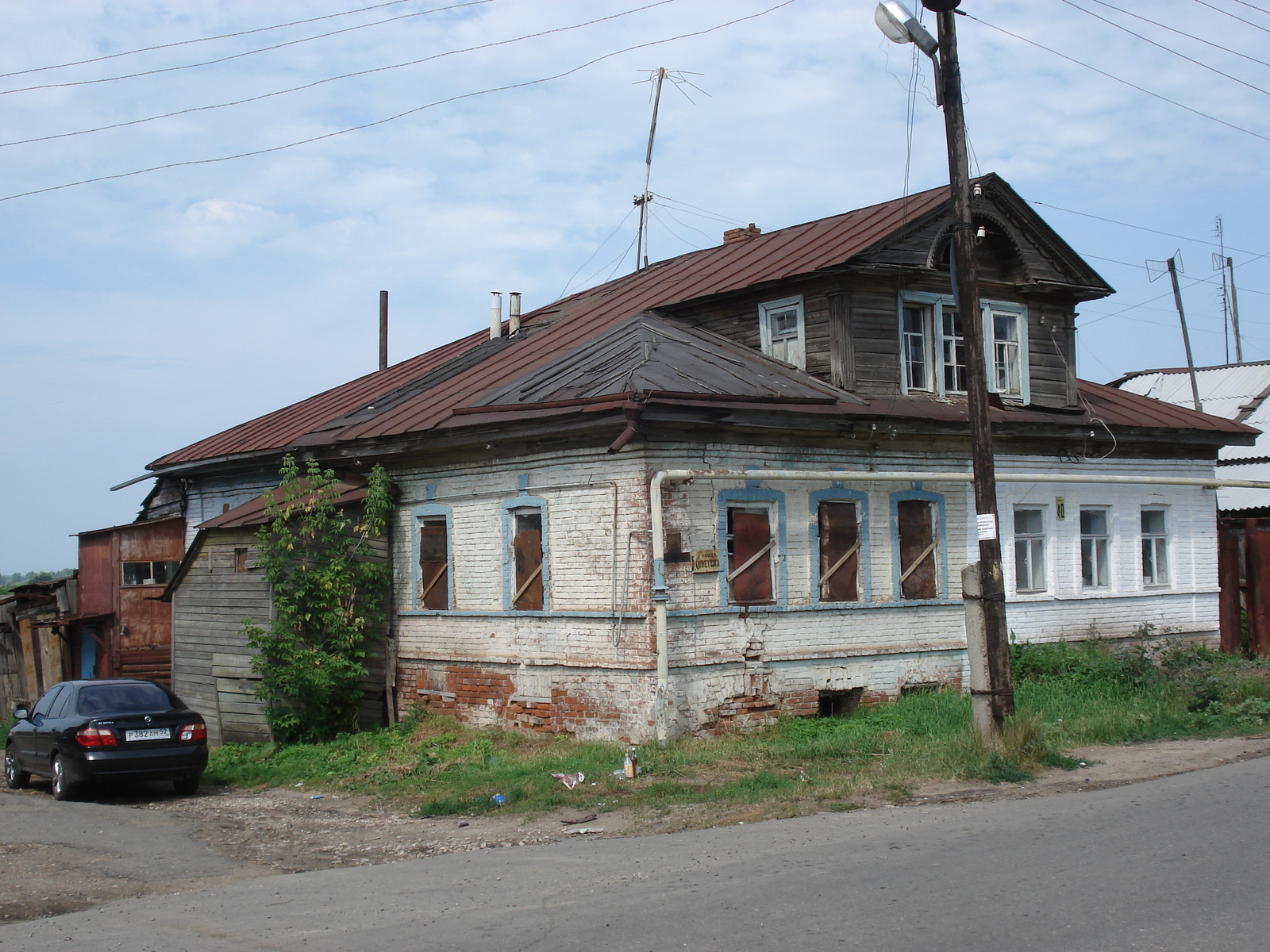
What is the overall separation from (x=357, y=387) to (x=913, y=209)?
13013mm

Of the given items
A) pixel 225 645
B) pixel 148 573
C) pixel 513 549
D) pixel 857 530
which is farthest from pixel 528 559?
pixel 148 573

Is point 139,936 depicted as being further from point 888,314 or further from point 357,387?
point 357,387

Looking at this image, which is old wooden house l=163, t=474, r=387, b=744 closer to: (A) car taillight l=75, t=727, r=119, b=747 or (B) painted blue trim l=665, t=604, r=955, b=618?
(A) car taillight l=75, t=727, r=119, b=747

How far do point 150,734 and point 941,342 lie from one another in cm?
1163

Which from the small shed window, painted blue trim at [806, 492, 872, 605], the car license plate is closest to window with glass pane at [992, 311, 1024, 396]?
painted blue trim at [806, 492, 872, 605]

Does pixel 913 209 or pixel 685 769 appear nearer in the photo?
pixel 685 769

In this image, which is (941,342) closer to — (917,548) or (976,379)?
(917,548)

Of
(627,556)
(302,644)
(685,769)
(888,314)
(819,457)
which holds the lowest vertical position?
(685,769)

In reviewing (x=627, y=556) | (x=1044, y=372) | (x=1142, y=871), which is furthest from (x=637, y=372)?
(x=1142, y=871)

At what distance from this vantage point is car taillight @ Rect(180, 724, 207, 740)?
13.4 meters

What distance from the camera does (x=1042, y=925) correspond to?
6.03 metres

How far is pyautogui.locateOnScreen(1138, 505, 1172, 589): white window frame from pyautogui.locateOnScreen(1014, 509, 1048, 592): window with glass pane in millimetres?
2336

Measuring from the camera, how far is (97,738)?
12930 millimetres

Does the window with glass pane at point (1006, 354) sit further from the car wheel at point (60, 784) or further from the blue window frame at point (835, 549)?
the car wheel at point (60, 784)
